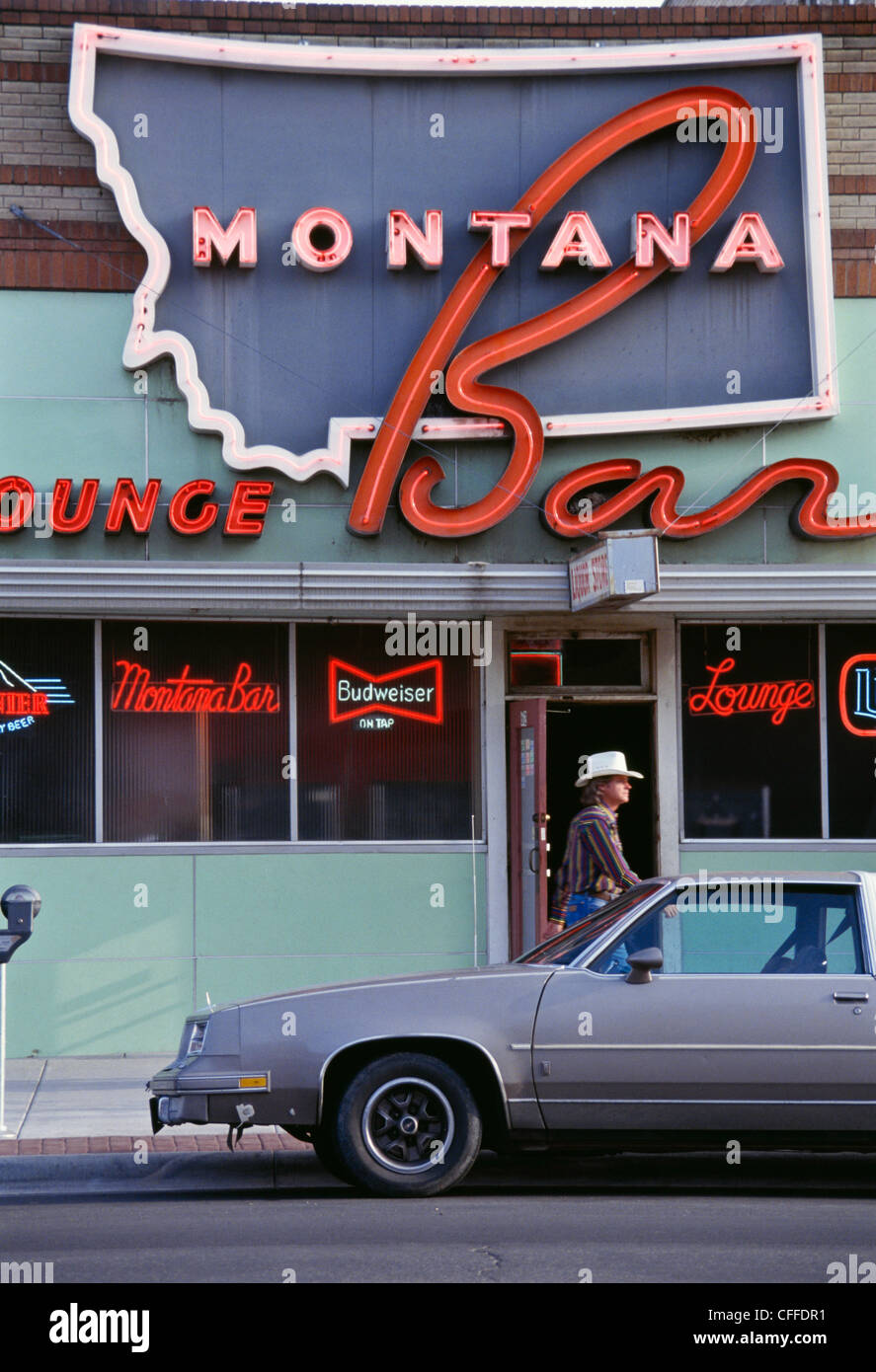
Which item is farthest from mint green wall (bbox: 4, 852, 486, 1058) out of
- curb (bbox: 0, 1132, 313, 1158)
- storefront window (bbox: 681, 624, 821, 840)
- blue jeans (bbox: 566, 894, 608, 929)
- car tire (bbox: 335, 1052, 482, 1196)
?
car tire (bbox: 335, 1052, 482, 1196)

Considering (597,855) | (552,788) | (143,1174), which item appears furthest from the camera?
(552,788)

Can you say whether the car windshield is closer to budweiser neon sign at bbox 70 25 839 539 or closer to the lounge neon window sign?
budweiser neon sign at bbox 70 25 839 539

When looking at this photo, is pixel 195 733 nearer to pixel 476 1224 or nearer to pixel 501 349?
pixel 501 349

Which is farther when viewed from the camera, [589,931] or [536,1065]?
[589,931]

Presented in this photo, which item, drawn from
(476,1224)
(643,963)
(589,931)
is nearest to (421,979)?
(589,931)

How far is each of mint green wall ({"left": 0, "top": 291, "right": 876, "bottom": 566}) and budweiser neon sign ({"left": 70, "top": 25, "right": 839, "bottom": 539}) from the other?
0.58ft

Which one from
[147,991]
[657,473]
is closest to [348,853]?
[147,991]

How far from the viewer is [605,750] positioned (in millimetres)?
15078

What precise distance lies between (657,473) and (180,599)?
3679mm

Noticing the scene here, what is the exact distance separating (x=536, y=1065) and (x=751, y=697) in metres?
6.26

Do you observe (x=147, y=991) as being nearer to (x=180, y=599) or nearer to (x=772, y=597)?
(x=180, y=599)

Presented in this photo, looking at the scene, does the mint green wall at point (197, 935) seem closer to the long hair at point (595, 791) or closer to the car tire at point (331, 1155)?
the long hair at point (595, 791)

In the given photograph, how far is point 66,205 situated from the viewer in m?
13.2

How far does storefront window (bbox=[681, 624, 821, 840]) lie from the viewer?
45.1 feet
